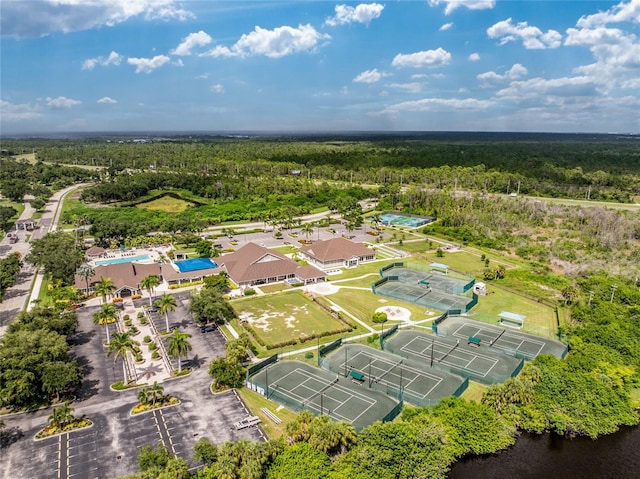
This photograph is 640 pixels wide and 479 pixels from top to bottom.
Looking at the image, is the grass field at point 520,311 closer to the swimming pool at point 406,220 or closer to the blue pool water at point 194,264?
the blue pool water at point 194,264

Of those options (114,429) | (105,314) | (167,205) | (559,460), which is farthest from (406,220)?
(114,429)

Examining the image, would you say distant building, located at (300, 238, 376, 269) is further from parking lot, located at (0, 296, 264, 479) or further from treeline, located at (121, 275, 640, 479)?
treeline, located at (121, 275, 640, 479)

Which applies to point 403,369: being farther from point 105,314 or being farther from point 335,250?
point 335,250

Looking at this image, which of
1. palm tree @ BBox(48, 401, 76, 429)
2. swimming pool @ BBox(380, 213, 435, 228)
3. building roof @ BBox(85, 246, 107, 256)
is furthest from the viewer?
swimming pool @ BBox(380, 213, 435, 228)

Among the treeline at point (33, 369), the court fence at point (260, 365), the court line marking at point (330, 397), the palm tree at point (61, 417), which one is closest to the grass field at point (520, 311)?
the court line marking at point (330, 397)

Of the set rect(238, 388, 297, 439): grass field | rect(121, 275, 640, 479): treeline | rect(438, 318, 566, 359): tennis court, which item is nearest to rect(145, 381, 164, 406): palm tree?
rect(238, 388, 297, 439): grass field

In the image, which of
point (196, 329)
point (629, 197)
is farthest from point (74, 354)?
point (629, 197)
